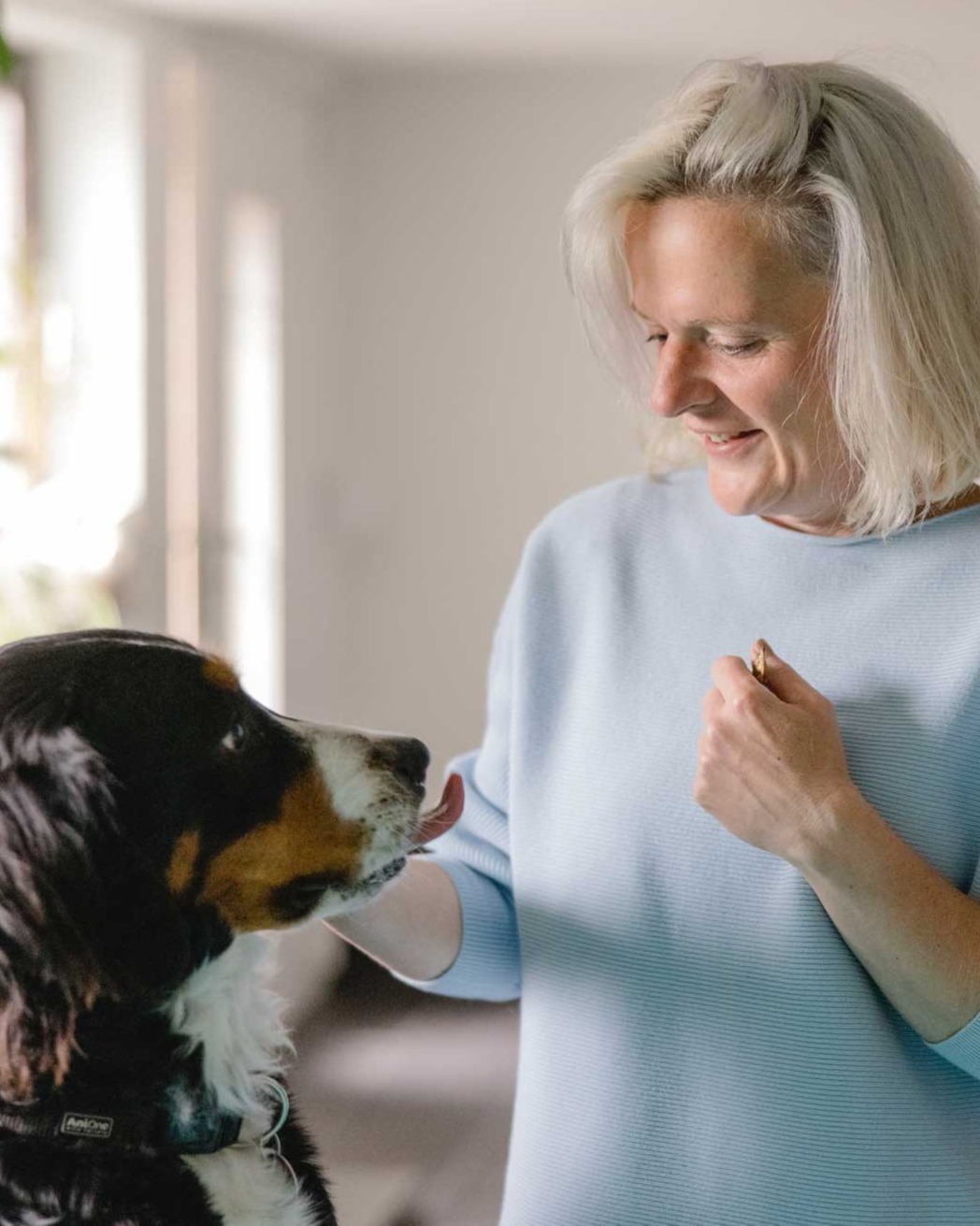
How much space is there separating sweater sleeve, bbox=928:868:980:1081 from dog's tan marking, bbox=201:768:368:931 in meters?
0.47

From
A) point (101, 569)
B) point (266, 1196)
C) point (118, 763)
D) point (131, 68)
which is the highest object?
point (131, 68)

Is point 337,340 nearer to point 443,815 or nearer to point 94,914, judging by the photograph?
point 443,815

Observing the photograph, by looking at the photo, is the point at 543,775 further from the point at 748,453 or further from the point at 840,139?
the point at 840,139

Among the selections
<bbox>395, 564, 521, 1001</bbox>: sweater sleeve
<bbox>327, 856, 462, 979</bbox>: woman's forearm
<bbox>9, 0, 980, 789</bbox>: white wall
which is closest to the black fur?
<bbox>327, 856, 462, 979</bbox>: woman's forearm

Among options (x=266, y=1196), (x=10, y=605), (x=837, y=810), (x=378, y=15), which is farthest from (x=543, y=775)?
(x=378, y=15)

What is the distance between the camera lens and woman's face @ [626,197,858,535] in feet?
3.90

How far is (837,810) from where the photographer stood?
112cm

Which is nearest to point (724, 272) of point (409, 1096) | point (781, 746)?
point (781, 746)

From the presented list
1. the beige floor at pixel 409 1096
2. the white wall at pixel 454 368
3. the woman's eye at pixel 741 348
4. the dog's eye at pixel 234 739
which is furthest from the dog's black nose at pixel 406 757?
the white wall at pixel 454 368

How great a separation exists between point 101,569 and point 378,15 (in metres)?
1.88

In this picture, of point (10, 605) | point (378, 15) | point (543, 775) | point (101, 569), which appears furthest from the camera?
point (378, 15)

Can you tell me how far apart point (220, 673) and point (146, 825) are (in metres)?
0.14

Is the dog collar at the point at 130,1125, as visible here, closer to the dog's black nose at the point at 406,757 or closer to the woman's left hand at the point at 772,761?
the dog's black nose at the point at 406,757

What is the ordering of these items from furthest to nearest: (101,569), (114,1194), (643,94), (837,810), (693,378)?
(643,94) < (101,569) < (693,378) < (837,810) < (114,1194)
